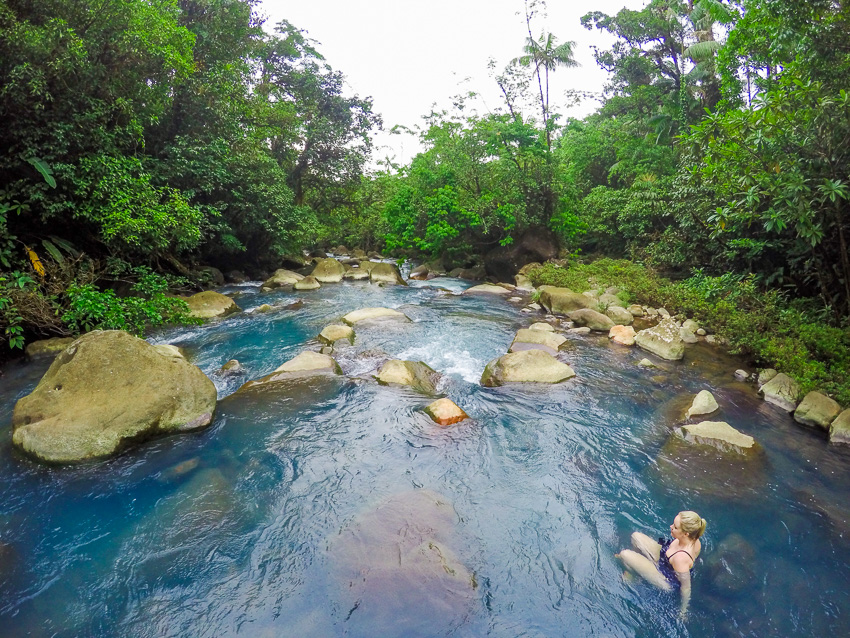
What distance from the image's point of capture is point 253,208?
54.4 feet

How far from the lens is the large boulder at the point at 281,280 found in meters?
17.7

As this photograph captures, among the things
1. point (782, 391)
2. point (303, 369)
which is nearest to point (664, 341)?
point (782, 391)

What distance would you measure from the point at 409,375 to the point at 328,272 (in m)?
13.1

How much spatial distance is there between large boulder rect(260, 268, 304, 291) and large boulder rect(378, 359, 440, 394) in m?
10.9

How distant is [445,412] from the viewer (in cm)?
680

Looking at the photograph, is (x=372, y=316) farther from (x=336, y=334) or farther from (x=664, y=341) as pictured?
(x=664, y=341)

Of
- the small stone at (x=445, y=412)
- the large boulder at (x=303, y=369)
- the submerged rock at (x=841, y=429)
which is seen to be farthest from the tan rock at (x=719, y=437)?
the large boulder at (x=303, y=369)

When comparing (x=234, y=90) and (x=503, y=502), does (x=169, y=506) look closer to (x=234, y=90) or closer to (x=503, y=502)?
(x=503, y=502)

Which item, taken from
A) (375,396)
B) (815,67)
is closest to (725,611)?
(375,396)

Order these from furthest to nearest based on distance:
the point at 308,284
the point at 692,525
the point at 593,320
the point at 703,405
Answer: the point at 308,284, the point at 593,320, the point at 703,405, the point at 692,525

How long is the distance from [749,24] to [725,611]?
29.3 feet

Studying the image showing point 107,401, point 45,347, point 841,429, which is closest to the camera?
A: point 107,401

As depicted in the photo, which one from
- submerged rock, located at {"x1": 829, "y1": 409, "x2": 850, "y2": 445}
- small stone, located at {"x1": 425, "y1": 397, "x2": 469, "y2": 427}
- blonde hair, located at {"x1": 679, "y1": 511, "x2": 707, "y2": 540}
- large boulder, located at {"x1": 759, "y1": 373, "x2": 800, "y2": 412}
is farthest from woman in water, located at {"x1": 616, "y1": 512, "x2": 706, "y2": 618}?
large boulder, located at {"x1": 759, "y1": 373, "x2": 800, "y2": 412}

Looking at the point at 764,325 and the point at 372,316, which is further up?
the point at 764,325
